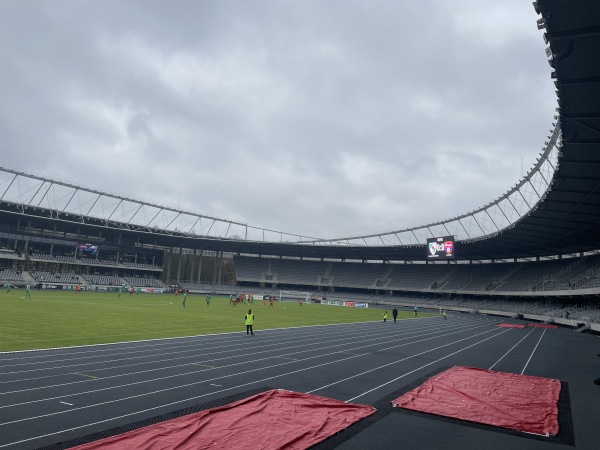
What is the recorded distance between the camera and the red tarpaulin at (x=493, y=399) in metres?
9.58

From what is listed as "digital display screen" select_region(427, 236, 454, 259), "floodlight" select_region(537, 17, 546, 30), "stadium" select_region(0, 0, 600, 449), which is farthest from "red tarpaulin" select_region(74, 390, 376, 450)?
"digital display screen" select_region(427, 236, 454, 259)

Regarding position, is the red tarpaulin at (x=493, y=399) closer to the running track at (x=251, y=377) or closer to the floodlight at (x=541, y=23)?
the running track at (x=251, y=377)

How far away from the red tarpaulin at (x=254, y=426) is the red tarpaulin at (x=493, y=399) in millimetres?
2061

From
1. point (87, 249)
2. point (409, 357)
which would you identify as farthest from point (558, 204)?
point (87, 249)

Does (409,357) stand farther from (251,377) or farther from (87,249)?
(87,249)

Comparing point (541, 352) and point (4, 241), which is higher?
point (4, 241)

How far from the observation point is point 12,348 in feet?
52.8

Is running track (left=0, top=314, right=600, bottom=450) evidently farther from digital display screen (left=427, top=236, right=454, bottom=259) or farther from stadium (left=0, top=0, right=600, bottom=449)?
digital display screen (left=427, top=236, right=454, bottom=259)

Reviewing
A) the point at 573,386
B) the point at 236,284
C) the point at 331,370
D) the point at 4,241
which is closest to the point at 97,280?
the point at 4,241

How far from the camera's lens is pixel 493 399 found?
37.3 feet

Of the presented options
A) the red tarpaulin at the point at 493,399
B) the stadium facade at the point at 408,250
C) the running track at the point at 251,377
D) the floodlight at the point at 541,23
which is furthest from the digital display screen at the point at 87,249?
the floodlight at the point at 541,23

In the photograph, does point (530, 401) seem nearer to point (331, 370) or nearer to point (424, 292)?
point (331, 370)

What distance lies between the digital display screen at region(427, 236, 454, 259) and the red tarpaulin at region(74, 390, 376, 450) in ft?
183

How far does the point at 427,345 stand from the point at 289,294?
6637cm
